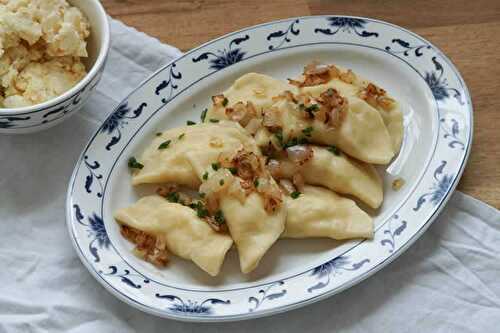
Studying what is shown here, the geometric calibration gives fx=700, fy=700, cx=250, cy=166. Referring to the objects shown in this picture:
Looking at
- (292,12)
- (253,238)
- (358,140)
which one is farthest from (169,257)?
(292,12)

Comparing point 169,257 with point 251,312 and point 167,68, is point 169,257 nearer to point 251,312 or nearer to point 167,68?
point 251,312

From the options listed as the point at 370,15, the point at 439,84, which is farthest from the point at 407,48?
the point at 370,15

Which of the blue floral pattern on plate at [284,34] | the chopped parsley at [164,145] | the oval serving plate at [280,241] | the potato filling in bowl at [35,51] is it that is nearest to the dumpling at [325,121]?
the oval serving plate at [280,241]

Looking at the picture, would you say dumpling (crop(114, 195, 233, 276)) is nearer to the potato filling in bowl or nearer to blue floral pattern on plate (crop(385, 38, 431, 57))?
the potato filling in bowl

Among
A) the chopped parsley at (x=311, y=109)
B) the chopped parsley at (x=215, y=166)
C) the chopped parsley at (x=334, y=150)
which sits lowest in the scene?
the chopped parsley at (x=215, y=166)

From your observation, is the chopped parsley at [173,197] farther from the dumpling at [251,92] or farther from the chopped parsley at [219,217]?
the dumpling at [251,92]

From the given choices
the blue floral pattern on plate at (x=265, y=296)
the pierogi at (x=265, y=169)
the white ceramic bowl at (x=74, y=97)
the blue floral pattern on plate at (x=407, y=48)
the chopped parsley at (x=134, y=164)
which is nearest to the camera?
the blue floral pattern on plate at (x=265, y=296)

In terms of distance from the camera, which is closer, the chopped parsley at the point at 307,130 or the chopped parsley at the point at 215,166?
the chopped parsley at the point at 215,166
